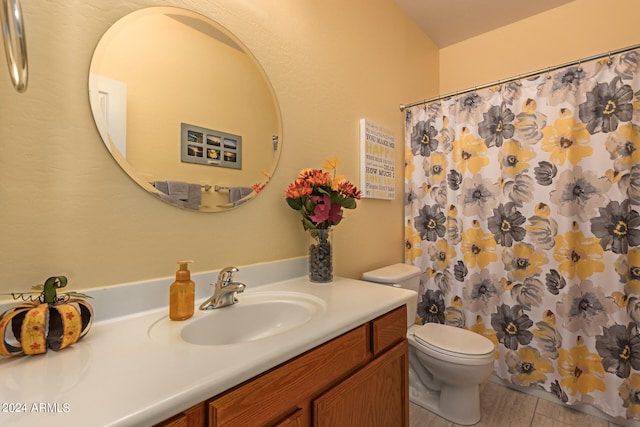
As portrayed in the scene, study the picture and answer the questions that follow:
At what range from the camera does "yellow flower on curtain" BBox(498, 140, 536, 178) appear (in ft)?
5.70

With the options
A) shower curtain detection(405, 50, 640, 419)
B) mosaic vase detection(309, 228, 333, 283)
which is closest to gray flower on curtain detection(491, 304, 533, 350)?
shower curtain detection(405, 50, 640, 419)

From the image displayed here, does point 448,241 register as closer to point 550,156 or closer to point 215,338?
point 550,156

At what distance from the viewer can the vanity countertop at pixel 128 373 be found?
0.43 metres

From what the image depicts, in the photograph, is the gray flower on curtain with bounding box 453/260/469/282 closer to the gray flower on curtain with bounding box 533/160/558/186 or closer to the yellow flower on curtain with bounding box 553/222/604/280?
the yellow flower on curtain with bounding box 553/222/604/280

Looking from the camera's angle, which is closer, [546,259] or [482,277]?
[546,259]

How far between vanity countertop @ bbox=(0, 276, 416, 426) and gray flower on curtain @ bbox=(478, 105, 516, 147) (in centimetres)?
164

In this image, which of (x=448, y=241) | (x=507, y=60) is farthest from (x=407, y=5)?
(x=448, y=241)

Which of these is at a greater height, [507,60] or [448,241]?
[507,60]

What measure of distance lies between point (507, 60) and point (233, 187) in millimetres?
2506

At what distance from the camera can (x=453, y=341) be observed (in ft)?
5.11

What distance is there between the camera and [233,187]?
1.11 metres

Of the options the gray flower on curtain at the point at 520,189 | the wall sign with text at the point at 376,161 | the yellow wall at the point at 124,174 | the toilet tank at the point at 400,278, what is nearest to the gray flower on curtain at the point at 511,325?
the toilet tank at the point at 400,278

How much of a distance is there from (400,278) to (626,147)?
1345 millimetres

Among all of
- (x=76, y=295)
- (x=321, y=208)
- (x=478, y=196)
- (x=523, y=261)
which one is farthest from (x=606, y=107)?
(x=76, y=295)
